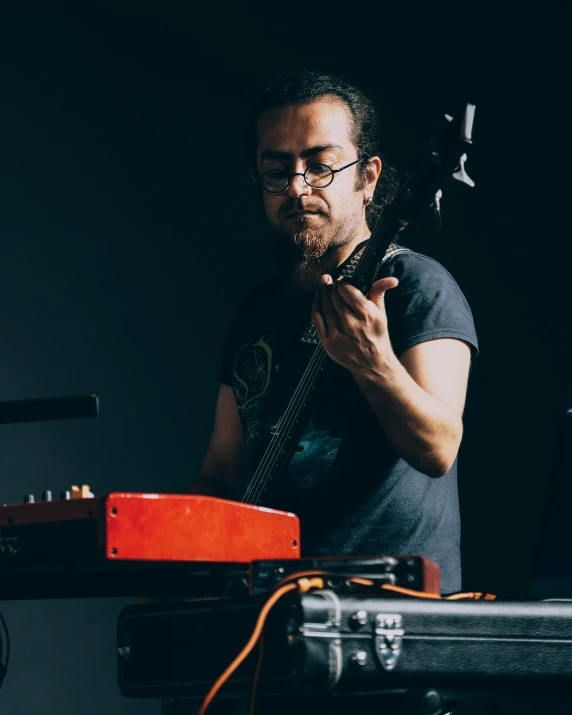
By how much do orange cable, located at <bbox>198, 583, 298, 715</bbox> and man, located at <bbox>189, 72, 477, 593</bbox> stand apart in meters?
0.45

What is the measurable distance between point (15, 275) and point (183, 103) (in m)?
0.83

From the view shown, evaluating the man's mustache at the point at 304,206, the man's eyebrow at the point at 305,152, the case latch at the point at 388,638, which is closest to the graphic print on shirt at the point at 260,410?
the man's mustache at the point at 304,206

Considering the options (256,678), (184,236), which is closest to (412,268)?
(256,678)

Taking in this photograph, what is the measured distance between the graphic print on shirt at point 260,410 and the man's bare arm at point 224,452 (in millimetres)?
56

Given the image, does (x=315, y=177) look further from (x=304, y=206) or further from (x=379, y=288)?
(x=379, y=288)

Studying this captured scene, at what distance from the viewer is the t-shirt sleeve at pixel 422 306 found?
1754mm

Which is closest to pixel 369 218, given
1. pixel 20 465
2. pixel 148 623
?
pixel 20 465

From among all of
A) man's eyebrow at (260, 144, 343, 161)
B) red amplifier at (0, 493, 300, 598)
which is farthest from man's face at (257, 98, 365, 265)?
red amplifier at (0, 493, 300, 598)

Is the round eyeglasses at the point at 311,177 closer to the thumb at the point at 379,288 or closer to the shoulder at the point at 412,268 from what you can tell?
the shoulder at the point at 412,268

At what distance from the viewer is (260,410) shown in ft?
6.52

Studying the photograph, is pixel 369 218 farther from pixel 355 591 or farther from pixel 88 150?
pixel 355 591

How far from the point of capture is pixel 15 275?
9.30ft

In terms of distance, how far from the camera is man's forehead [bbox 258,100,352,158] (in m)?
2.09

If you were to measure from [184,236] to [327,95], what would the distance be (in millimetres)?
1087
